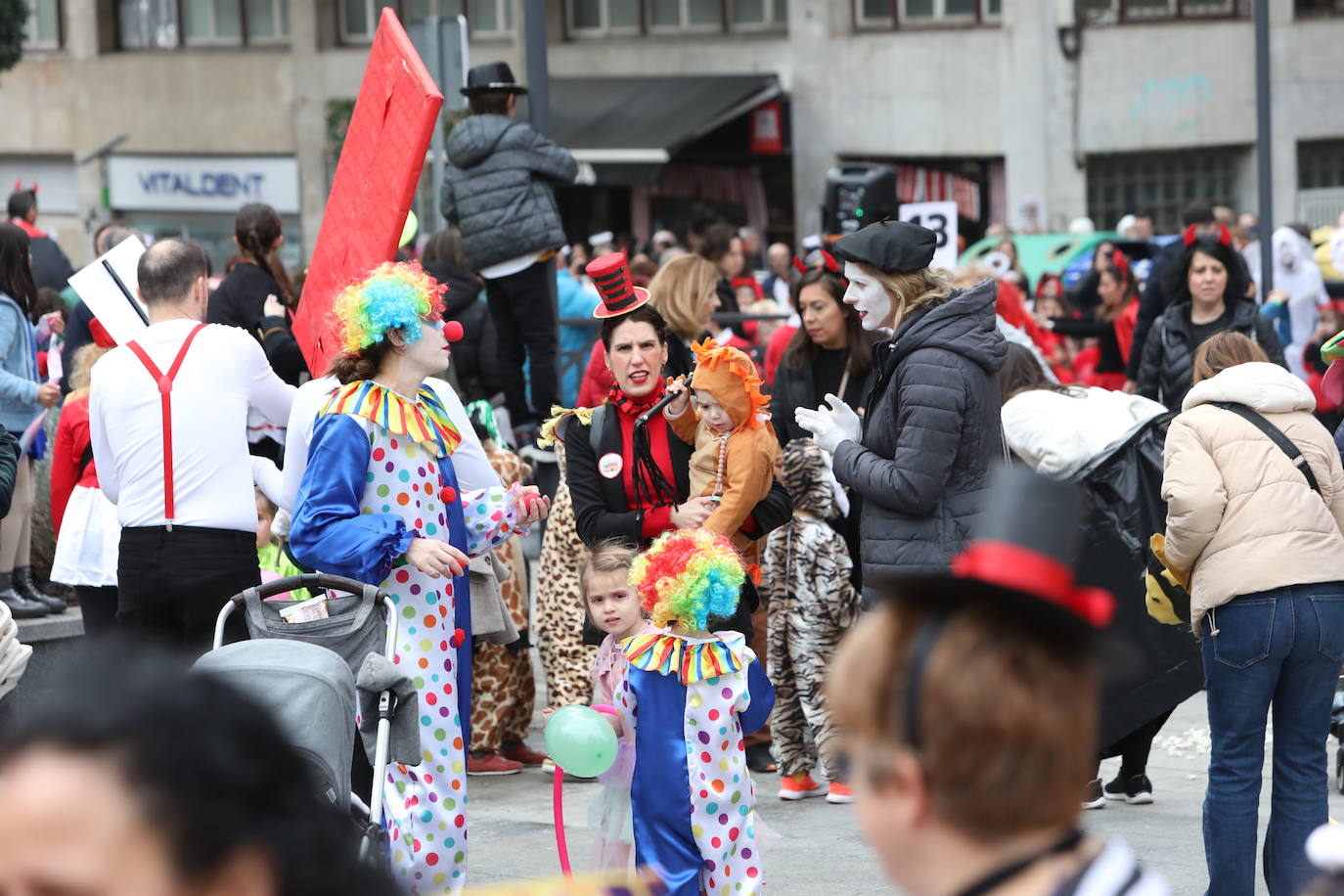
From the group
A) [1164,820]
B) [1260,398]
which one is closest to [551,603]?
[1164,820]

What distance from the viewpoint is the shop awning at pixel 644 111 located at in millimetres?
27016

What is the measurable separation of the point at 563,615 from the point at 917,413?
9.07ft

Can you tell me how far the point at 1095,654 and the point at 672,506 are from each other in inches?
173

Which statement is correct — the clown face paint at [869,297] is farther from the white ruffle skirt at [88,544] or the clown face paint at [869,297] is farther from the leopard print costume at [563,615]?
the white ruffle skirt at [88,544]

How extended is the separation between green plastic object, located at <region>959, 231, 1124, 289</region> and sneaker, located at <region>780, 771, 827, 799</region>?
43.8 ft

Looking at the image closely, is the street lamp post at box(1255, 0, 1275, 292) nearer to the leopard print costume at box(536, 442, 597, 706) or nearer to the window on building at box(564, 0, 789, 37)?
the leopard print costume at box(536, 442, 597, 706)

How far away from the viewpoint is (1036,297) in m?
16.3

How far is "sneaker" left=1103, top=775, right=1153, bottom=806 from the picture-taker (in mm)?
6988

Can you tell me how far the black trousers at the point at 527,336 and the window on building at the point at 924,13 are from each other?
63.4 feet

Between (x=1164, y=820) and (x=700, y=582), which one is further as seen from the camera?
(x=1164, y=820)

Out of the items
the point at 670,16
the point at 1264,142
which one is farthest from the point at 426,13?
the point at 1264,142

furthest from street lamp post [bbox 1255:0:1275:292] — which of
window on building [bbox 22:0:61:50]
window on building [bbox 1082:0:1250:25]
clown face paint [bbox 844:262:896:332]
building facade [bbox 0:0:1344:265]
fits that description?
window on building [bbox 22:0:61:50]

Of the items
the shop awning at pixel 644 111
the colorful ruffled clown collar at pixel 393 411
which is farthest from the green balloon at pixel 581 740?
the shop awning at pixel 644 111

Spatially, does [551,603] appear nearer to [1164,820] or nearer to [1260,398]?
[1164,820]
